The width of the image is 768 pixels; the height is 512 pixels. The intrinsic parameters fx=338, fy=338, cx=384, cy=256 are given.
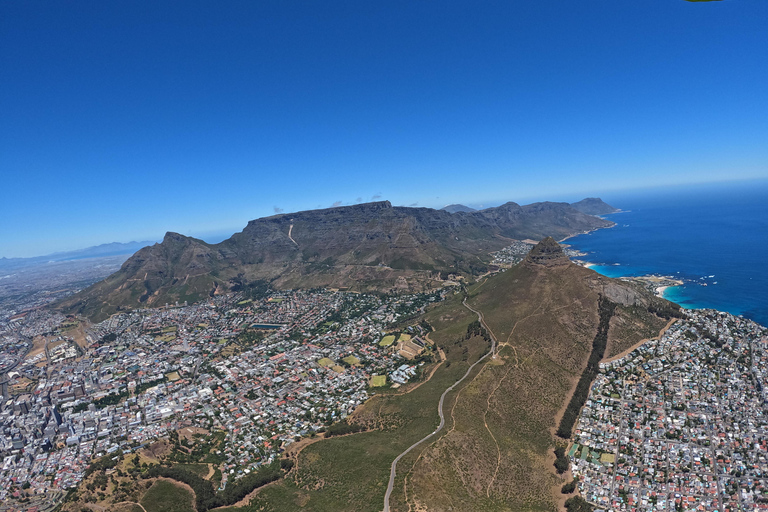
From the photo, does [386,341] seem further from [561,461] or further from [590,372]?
[561,461]

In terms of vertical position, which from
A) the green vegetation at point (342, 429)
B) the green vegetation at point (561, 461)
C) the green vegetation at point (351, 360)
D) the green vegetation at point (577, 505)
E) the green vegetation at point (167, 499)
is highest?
the green vegetation at point (351, 360)

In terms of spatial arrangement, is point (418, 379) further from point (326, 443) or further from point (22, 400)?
point (22, 400)

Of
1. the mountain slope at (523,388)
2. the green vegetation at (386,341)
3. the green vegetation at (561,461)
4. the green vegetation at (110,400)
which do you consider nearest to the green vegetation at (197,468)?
the mountain slope at (523,388)

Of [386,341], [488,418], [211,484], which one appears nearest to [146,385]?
[211,484]

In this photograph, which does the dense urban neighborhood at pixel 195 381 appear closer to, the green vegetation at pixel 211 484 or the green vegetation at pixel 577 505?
the green vegetation at pixel 211 484

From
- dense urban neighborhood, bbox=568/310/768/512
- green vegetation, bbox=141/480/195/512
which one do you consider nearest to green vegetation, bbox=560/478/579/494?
dense urban neighborhood, bbox=568/310/768/512

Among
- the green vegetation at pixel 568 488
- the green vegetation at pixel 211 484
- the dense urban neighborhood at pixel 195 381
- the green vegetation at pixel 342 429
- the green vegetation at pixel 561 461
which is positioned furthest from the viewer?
the dense urban neighborhood at pixel 195 381

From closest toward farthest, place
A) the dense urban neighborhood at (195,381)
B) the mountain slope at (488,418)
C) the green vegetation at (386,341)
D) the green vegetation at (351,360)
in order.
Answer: the mountain slope at (488,418) < the dense urban neighborhood at (195,381) < the green vegetation at (351,360) < the green vegetation at (386,341)
